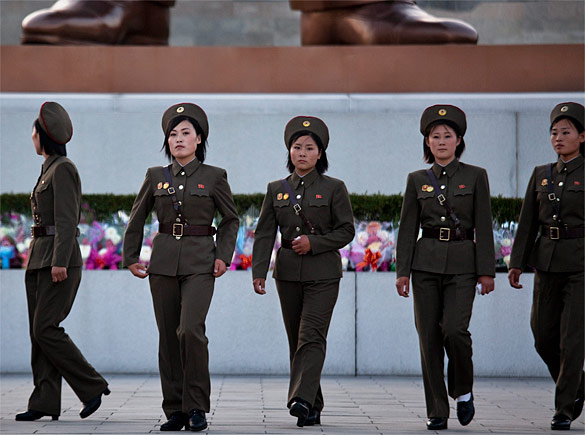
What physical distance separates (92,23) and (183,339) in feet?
18.2

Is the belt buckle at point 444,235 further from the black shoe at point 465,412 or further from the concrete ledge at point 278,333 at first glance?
the concrete ledge at point 278,333

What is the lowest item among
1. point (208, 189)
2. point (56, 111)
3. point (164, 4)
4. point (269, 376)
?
point (269, 376)

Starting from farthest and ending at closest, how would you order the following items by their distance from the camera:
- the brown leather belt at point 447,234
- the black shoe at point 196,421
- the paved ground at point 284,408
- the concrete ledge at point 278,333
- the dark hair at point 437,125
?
the concrete ledge at point 278,333 < the dark hair at point 437,125 < the brown leather belt at point 447,234 < the paved ground at point 284,408 < the black shoe at point 196,421

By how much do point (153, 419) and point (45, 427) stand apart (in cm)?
74

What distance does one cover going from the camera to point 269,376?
10.0 meters

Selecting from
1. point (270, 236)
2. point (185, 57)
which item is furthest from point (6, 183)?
point (270, 236)

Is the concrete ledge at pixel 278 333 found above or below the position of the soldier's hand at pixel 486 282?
below

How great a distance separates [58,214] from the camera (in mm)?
7207

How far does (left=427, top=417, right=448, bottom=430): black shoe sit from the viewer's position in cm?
683

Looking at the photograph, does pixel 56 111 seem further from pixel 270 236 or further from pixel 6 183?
pixel 6 183

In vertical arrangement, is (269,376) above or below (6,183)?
below

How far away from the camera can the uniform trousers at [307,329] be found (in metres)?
6.84

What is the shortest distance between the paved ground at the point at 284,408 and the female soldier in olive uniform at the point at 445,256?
0.34 metres

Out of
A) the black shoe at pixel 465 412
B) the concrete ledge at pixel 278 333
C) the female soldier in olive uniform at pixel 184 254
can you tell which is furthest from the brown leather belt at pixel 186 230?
the concrete ledge at pixel 278 333
